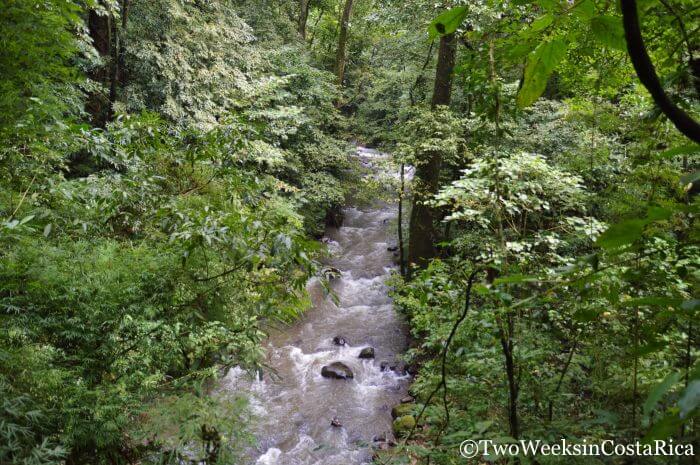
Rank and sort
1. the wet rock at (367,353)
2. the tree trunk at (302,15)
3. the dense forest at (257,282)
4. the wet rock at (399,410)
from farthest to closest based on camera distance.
Result: the tree trunk at (302,15)
the wet rock at (367,353)
the wet rock at (399,410)
the dense forest at (257,282)

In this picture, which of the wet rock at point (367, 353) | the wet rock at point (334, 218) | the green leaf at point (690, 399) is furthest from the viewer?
the wet rock at point (334, 218)

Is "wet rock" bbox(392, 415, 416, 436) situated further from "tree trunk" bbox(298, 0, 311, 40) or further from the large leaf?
"tree trunk" bbox(298, 0, 311, 40)

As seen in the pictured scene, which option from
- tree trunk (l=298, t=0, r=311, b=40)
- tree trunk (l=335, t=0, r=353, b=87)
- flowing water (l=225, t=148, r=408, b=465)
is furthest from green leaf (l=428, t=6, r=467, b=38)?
tree trunk (l=298, t=0, r=311, b=40)

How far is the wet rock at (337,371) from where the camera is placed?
7027 mm

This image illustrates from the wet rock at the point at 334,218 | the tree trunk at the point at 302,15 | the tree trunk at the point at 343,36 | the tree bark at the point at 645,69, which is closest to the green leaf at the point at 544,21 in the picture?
the tree bark at the point at 645,69

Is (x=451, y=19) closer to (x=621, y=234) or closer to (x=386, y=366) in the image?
(x=621, y=234)

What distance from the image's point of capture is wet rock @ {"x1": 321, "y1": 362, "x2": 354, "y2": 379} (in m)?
7.03

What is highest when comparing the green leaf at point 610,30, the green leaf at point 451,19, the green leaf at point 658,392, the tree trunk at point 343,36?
the tree trunk at point 343,36

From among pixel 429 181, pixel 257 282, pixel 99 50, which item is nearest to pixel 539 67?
pixel 257 282

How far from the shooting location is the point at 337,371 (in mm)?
7062

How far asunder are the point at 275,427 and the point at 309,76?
31.6 feet

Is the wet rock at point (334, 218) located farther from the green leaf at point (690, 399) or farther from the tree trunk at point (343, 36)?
the green leaf at point (690, 399)

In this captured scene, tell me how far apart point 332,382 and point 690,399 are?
23.0ft

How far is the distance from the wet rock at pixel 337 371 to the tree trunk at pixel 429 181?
2293 mm
